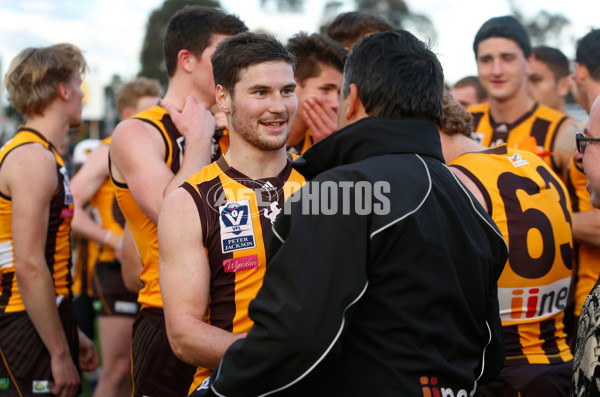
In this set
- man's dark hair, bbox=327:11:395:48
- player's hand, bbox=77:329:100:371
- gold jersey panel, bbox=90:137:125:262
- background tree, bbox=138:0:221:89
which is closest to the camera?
player's hand, bbox=77:329:100:371

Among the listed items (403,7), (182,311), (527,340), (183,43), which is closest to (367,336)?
(182,311)

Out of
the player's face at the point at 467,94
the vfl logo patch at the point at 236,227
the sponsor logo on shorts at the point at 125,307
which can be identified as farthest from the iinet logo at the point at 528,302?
the player's face at the point at 467,94

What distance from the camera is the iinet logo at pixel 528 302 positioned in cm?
278

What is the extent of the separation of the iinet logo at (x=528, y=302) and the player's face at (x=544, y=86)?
3838mm

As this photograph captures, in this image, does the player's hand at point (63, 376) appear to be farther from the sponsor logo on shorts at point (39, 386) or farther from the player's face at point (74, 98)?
the player's face at point (74, 98)

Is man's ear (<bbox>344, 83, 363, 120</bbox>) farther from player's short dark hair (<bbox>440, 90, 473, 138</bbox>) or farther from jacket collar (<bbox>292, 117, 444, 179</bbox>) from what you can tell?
player's short dark hair (<bbox>440, 90, 473, 138</bbox>)

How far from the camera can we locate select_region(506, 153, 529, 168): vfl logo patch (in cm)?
294

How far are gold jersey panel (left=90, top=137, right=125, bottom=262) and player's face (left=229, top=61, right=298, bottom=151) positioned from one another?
3.62m

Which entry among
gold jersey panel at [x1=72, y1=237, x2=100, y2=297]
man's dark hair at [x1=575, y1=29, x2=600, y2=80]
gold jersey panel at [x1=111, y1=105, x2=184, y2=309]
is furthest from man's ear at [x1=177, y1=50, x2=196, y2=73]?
gold jersey panel at [x1=72, y1=237, x2=100, y2=297]

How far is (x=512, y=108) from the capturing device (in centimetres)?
481

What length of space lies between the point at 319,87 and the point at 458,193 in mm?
2335

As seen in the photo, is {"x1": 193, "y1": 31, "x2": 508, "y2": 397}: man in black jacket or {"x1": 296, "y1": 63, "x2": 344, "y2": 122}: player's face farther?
{"x1": 296, "y1": 63, "x2": 344, "y2": 122}: player's face

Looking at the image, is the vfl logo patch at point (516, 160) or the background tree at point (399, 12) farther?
the background tree at point (399, 12)

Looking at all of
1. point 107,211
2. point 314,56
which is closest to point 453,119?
point 314,56
